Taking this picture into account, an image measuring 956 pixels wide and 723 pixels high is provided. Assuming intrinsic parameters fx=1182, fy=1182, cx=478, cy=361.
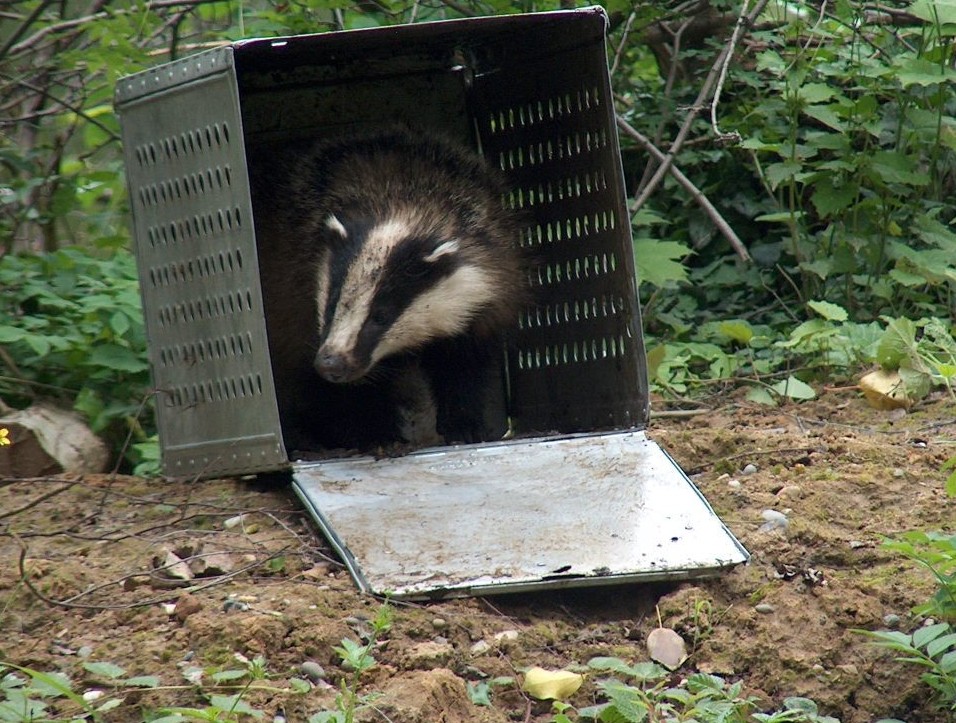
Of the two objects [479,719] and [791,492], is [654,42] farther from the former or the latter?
[479,719]

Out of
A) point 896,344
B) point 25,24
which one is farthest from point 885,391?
point 25,24

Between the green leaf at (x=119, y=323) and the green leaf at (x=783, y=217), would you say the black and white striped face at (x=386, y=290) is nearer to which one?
the green leaf at (x=119, y=323)

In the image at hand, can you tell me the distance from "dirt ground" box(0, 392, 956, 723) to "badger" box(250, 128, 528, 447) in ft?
2.83

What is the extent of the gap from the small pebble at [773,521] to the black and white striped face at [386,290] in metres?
1.51

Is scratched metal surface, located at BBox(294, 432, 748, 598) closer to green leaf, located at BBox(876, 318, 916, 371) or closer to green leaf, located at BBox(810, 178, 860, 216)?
green leaf, located at BBox(876, 318, 916, 371)

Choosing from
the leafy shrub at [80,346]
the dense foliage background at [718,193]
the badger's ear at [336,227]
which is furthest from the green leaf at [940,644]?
the leafy shrub at [80,346]

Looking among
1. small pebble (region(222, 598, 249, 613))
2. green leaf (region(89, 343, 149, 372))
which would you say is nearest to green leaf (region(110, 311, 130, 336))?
green leaf (region(89, 343, 149, 372))

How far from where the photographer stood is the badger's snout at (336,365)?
13.9 feet

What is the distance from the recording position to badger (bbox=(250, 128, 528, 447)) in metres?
4.48

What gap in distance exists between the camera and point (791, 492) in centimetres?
393

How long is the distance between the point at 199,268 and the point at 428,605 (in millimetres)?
1455

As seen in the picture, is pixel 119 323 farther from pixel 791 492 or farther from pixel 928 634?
pixel 928 634

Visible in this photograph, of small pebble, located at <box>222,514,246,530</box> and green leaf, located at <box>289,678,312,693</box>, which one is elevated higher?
green leaf, located at <box>289,678,312,693</box>

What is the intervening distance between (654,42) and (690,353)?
2.53 m
